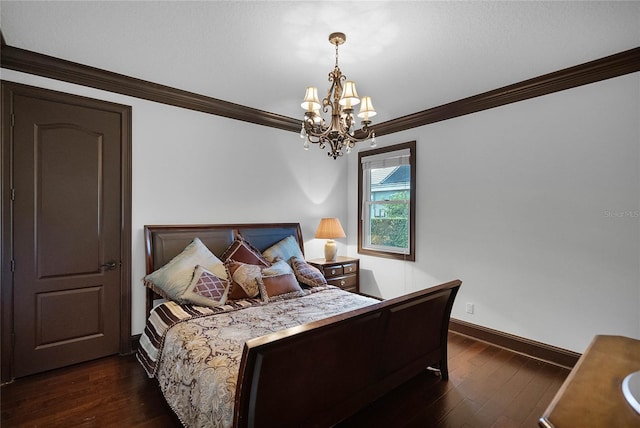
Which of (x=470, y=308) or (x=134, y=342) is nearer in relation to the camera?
(x=134, y=342)

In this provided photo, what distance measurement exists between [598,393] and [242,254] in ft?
9.80

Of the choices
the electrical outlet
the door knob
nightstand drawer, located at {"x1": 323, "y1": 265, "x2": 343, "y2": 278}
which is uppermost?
the door knob

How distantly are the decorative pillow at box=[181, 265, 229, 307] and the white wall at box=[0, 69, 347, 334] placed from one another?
758 mm

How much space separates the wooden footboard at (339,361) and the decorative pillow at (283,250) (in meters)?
1.83

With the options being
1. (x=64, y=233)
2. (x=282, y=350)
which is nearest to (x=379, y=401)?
(x=282, y=350)

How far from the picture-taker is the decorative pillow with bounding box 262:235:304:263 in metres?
3.72

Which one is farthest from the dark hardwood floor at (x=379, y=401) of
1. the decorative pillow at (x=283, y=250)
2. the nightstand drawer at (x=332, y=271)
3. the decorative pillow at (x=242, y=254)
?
the nightstand drawer at (x=332, y=271)

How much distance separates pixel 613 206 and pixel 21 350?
16.8 ft

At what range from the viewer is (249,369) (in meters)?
1.42

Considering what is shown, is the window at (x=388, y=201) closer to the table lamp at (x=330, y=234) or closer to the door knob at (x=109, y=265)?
the table lamp at (x=330, y=234)

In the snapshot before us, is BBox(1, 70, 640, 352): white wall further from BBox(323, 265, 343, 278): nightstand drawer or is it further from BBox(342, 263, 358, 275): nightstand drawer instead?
BBox(323, 265, 343, 278): nightstand drawer

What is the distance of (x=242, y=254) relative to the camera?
3426mm

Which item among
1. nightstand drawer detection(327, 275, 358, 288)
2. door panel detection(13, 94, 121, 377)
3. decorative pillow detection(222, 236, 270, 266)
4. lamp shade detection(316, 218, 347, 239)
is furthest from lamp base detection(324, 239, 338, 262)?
door panel detection(13, 94, 121, 377)

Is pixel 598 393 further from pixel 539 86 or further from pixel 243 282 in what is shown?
pixel 539 86
